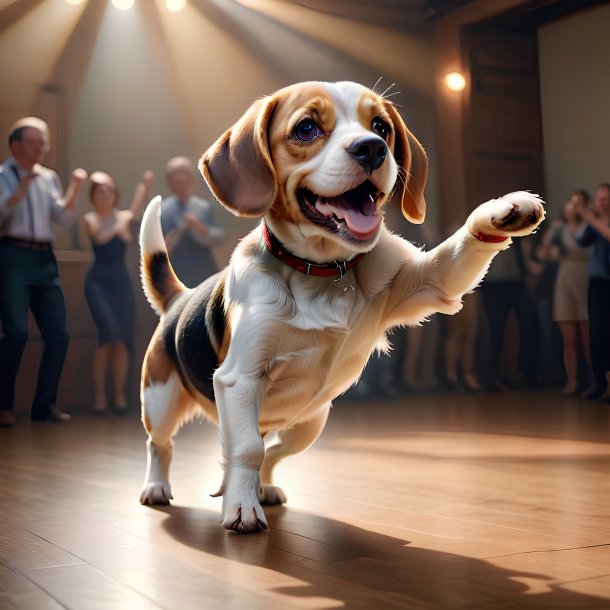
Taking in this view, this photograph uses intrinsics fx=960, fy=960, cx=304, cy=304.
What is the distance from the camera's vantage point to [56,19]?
6652mm

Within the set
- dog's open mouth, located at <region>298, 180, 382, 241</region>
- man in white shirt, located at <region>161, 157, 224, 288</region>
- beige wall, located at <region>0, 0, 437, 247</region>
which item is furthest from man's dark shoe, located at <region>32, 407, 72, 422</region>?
dog's open mouth, located at <region>298, 180, 382, 241</region>

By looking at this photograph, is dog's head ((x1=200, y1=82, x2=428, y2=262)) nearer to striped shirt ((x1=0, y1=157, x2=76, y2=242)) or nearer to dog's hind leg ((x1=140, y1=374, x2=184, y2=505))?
dog's hind leg ((x1=140, y1=374, x2=184, y2=505))

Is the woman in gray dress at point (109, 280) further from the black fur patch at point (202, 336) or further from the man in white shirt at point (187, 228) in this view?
the black fur patch at point (202, 336)

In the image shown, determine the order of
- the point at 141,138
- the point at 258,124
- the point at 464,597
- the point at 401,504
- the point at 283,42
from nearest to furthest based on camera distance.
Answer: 1. the point at 464,597
2. the point at 258,124
3. the point at 401,504
4. the point at 141,138
5. the point at 283,42

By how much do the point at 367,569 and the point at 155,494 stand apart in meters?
0.89

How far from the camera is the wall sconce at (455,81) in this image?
755 cm

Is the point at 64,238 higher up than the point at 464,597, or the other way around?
the point at 64,238

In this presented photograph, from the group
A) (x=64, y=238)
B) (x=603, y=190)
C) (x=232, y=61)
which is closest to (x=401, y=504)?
(x=603, y=190)

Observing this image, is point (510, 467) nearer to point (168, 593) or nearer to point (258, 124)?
point (258, 124)

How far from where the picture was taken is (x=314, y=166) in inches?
71.3

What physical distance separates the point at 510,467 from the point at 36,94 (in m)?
4.70

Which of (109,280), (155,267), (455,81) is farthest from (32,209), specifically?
(455,81)

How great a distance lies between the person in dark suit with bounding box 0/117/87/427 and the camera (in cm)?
503

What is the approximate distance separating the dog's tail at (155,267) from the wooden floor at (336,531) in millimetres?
516
